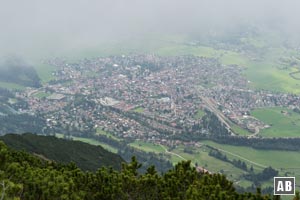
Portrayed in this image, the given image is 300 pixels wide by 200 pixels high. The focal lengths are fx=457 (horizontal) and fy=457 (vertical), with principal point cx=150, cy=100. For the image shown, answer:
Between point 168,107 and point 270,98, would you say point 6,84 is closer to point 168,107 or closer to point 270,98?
point 168,107

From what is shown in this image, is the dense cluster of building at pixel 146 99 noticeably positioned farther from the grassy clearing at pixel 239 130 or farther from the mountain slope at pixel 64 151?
the mountain slope at pixel 64 151

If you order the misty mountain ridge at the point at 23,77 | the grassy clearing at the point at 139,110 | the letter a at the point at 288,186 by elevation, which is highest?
the misty mountain ridge at the point at 23,77

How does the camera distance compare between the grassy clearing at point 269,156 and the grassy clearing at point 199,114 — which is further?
the grassy clearing at point 199,114

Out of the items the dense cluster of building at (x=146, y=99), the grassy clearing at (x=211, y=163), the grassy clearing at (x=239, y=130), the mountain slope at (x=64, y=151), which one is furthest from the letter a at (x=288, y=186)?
the grassy clearing at (x=239, y=130)

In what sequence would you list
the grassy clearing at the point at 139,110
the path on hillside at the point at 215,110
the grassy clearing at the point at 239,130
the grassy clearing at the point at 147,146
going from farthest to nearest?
the grassy clearing at the point at 139,110
the path on hillside at the point at 215,110
the grassy clearing at the point at 239,130
the grassy clearing at the point at 147,146

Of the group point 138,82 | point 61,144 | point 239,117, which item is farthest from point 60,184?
point 138,82

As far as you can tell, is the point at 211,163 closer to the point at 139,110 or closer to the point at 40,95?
the point at 139,110
